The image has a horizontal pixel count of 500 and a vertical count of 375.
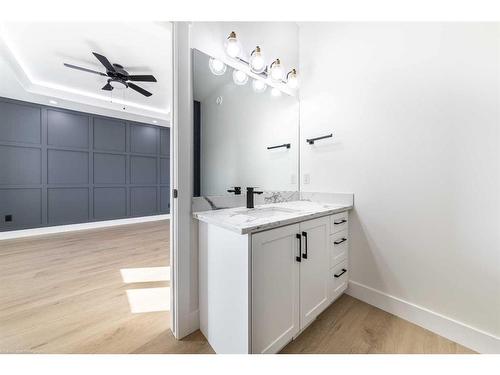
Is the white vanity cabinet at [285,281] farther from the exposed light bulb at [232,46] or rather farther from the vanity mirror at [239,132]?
the exposed light bulb at [232,46]

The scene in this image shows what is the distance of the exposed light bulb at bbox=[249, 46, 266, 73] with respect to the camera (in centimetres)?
163

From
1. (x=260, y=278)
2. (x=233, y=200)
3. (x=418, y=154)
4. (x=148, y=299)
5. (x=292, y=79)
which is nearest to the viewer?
(x=260, y=278)

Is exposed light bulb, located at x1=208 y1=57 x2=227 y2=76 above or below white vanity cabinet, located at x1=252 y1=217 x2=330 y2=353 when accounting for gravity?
above

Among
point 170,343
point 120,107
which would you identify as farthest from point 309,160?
point 120,107

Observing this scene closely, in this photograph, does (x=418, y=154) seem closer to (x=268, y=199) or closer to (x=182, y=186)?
(x=268, y=199)

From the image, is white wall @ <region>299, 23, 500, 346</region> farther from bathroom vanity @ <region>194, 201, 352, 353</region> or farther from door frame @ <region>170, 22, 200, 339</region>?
door frame @ <region>170, 22, 200, 339</region>

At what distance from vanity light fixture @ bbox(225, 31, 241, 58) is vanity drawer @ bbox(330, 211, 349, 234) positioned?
1.43 metres

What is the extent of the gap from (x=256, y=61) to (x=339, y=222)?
1464 millimetres

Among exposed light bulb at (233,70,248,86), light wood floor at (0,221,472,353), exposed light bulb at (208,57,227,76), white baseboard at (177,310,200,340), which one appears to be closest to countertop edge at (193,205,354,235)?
white baseboard at (177,310,200,340)

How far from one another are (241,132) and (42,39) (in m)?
2.74

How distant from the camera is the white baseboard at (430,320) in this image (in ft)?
3.86

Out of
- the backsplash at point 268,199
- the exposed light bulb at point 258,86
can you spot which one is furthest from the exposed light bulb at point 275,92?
the backsplash at point 268,199

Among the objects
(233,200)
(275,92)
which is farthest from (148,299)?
(275,92)

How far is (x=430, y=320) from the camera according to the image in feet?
4.49
